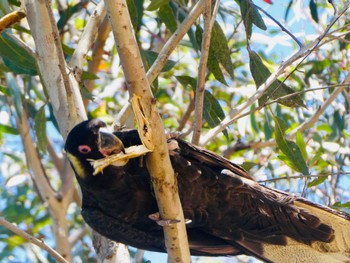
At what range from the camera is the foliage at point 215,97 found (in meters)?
4.05

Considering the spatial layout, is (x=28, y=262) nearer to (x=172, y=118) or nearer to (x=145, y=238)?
(x=172, y=118)

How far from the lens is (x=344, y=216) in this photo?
11.9ft

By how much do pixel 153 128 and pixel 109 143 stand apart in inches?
23.7

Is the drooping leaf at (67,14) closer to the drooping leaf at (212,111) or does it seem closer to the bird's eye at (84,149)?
the drooping leaf at (212,111)

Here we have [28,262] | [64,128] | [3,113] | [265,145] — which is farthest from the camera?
A: [28,262]

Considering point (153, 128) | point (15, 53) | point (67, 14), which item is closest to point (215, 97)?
point (67, 14)

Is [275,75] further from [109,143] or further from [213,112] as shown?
[109,143]

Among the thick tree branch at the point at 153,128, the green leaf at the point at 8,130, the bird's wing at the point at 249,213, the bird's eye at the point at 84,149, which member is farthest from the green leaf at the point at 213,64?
the green leaf at the point at 8,130

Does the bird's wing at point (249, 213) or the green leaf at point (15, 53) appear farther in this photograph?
the green leaf at point (15, 53)

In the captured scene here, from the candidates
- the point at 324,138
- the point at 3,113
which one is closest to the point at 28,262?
the point at 3,113

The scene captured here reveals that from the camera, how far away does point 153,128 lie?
2793mm

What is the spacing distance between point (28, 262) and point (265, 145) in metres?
2.36

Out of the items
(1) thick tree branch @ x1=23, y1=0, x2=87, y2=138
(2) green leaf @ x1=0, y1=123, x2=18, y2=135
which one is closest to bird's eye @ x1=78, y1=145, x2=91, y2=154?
(1) thick tree branch @ x1=23, y1=0, x2=87, y2=138

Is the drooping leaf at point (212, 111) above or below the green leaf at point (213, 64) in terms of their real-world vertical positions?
below
